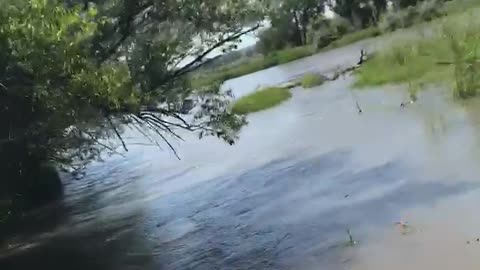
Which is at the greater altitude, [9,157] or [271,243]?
[9,157]

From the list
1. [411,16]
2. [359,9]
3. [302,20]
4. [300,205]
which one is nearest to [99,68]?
[300,205]

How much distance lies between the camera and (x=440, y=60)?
2630 centimetres

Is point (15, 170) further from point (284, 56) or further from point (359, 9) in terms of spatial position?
point (359, 9)

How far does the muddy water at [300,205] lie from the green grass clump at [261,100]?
379 inches

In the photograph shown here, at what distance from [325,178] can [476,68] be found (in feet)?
22.2

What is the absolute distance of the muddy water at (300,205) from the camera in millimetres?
11484

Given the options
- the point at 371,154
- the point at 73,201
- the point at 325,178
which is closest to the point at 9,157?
the point at 325,178

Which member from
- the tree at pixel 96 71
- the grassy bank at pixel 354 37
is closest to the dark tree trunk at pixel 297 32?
the grassy bank at pixel 354 37

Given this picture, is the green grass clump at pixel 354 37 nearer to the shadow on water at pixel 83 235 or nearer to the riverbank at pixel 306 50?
the riverbank at pixel 306 50

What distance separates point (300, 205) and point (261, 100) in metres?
24.6

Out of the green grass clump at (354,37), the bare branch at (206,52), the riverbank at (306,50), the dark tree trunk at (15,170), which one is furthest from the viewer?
the green grass clump at (354,37)

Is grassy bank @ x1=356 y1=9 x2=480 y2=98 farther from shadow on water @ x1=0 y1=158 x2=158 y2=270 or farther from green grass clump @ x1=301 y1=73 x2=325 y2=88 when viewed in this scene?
shadow on water @ x1=0 y1=158 x2=158 y2=270

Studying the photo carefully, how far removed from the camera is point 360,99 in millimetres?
29672

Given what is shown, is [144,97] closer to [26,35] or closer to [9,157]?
[9,157]
